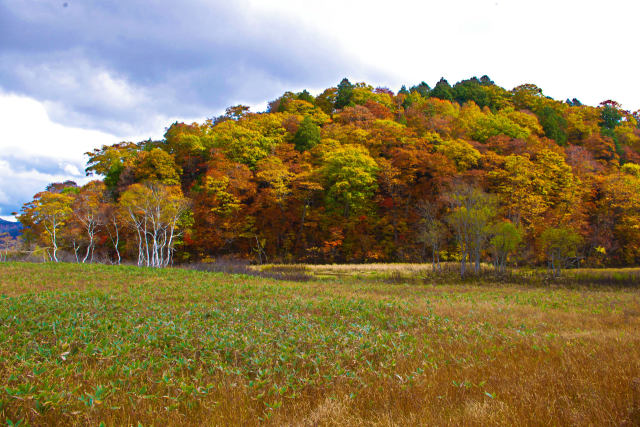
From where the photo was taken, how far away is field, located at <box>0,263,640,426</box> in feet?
13.5

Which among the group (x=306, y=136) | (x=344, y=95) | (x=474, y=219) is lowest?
(x=474, y=219)

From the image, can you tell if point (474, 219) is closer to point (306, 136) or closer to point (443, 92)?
point (306, 136)

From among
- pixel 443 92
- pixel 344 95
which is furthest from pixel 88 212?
pixel 443 92

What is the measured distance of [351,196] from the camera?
139ft

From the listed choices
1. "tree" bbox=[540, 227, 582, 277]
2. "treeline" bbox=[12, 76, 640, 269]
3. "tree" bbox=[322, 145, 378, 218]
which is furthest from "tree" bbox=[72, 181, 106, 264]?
"tree" bbox=[540, 227, 582, 277]

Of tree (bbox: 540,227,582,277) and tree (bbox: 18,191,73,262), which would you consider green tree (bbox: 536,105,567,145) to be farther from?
tree (bbox: 18,191,73,262)

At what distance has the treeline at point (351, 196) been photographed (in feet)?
127

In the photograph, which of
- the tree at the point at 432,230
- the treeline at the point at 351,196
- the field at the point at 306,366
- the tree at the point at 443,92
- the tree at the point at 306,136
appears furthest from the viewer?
the tree at the point at 443,92

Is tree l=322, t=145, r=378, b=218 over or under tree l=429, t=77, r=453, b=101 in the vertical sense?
under

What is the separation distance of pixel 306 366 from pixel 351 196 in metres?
36.9

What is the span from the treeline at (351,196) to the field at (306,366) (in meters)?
24.3

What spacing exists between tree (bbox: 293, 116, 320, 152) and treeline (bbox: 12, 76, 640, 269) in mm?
201

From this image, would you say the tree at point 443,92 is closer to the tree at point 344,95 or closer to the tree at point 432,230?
the tree at point 344,95

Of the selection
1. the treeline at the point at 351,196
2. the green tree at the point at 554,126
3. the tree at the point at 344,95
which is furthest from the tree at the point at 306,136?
the green tree at the point at 554,126
